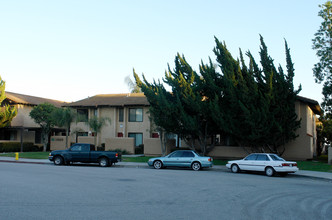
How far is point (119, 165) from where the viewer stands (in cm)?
2345

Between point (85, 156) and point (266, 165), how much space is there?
39.6ft

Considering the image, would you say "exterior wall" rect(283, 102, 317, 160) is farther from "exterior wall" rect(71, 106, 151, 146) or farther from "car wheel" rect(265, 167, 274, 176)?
"exterior wall" rect(71, 106, 151, 146)

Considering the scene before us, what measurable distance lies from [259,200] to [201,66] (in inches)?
720

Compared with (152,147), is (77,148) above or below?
above

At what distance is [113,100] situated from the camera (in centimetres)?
4066

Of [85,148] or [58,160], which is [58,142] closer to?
[58,160]

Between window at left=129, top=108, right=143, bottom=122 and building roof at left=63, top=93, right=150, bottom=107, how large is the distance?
0.93m

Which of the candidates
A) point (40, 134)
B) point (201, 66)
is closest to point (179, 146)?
point (201, 66)

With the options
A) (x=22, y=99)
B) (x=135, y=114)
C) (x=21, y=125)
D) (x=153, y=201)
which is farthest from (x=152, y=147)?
(x=153, y=201)

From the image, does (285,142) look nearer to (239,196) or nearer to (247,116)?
(247,116)

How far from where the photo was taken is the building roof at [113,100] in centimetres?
3835

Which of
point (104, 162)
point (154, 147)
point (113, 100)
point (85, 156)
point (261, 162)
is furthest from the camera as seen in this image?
point (113, 100)

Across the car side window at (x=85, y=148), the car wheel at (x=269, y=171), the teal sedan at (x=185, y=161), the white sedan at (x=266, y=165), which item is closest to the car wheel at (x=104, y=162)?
the car side window at (x=85, y=148)

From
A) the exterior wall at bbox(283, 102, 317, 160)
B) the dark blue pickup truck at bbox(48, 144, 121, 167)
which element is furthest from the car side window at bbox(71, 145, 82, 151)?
the exterior wall at bbox(283, 102, 317, 160)
